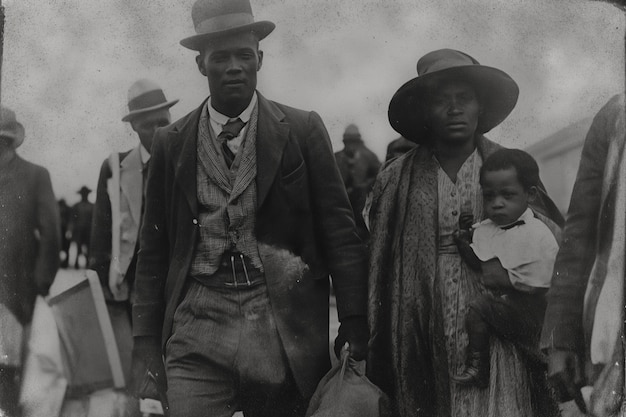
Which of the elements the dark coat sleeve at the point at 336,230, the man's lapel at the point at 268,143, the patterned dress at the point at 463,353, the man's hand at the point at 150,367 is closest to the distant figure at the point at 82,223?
the man's hand at the point at 150,367

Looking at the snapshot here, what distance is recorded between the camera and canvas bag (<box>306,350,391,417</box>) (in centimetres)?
377

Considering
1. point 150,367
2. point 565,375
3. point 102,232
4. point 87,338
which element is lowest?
point 565,375

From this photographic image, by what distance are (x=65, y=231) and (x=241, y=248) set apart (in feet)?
3.52

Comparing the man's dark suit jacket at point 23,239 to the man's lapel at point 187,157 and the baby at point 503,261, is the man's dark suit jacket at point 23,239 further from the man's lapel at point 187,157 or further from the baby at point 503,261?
the baby at point 503,261

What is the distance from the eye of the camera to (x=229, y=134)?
4.00m

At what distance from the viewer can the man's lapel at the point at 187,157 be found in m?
3.98

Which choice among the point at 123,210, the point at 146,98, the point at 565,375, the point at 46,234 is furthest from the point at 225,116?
the point at 565,375

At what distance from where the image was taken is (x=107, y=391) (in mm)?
4336

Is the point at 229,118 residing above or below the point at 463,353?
above

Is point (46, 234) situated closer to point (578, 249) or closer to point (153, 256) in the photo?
point (153, 256)

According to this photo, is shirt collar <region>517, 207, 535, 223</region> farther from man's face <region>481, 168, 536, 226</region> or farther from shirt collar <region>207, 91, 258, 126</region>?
shirt collar <region>207, 91, 258, 126</region>

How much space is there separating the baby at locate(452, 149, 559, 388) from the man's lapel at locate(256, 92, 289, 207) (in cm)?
93

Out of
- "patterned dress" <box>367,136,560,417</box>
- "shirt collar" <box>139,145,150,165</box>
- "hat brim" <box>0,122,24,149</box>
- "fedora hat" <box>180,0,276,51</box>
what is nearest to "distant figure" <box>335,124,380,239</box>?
"patterned dress" <box>367,136,560,417</box>

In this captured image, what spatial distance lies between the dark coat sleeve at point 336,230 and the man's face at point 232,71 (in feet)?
1.22
